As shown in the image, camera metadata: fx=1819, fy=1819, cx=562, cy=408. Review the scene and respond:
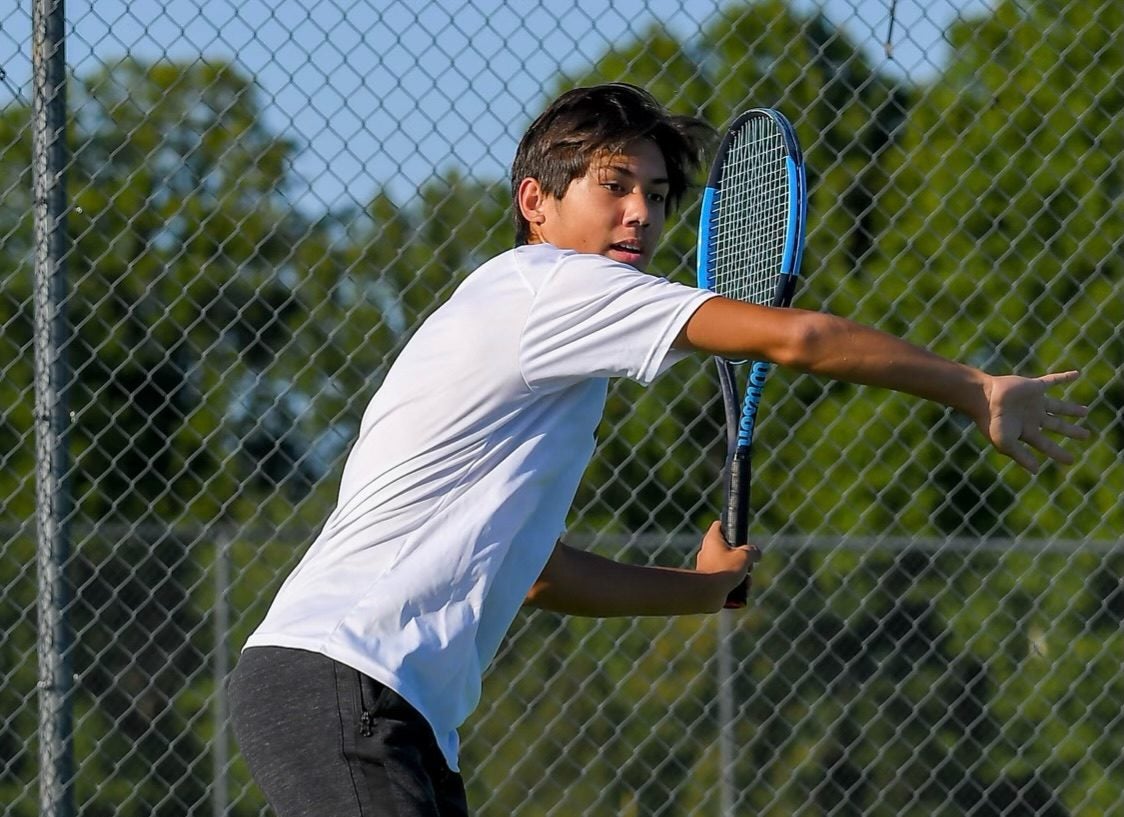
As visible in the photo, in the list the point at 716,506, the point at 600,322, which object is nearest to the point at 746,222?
the point at 600,322

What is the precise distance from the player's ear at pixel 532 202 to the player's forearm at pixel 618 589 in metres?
0.41

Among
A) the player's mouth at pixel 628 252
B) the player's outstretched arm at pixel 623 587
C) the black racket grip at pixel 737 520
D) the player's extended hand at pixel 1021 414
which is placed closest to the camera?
the player's extended hand at pixel 1021 414

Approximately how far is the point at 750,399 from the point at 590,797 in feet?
6.43

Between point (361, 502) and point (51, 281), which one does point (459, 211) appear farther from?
point (361, 502)

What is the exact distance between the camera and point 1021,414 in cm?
173

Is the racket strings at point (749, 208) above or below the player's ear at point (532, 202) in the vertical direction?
below

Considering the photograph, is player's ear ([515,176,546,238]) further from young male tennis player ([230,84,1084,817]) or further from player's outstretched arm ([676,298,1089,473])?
player's outstretched arm ([676,298,1089,473])

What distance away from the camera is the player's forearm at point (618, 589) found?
2.27 m

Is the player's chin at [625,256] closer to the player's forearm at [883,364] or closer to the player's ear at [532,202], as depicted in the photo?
the player's ear at [532,202]

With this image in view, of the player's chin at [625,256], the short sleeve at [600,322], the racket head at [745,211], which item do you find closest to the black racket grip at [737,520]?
the racket head at [745,211]

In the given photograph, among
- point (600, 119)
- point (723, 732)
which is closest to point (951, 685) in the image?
point (723, 732)

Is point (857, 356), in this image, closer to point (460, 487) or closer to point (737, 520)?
point (460, 487)

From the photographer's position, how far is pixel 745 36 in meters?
4.89

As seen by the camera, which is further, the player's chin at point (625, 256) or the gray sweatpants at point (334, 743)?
the player's chin at point (625, 256)
